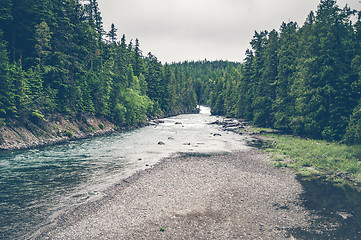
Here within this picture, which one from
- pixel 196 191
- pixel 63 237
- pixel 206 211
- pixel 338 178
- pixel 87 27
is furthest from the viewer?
pixel 87 27

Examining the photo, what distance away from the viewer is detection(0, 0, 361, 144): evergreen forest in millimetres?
28625

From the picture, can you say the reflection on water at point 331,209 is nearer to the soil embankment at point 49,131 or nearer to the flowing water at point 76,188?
the flowing water at point 76,188

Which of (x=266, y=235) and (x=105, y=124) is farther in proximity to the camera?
(x=105, y=124)

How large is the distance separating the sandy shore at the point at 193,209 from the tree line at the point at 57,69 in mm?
20786

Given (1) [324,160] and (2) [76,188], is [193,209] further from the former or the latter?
(1) [324,160]

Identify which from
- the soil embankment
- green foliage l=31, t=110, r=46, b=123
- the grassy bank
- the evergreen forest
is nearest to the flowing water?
the grassy bank

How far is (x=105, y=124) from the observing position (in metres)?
47.2

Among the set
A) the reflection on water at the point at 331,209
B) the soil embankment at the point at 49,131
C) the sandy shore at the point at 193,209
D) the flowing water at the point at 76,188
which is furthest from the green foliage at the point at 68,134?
the reflection on water at the point at 331,209

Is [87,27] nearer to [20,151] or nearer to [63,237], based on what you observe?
[20,151]

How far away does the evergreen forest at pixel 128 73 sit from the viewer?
1127 inches

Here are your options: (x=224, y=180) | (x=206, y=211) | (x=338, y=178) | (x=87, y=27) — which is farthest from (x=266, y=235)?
(x=87, y=27)

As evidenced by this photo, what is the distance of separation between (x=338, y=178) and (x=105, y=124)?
136 feet

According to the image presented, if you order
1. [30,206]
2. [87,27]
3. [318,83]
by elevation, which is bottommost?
[30,206]

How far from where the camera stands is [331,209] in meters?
12.7
